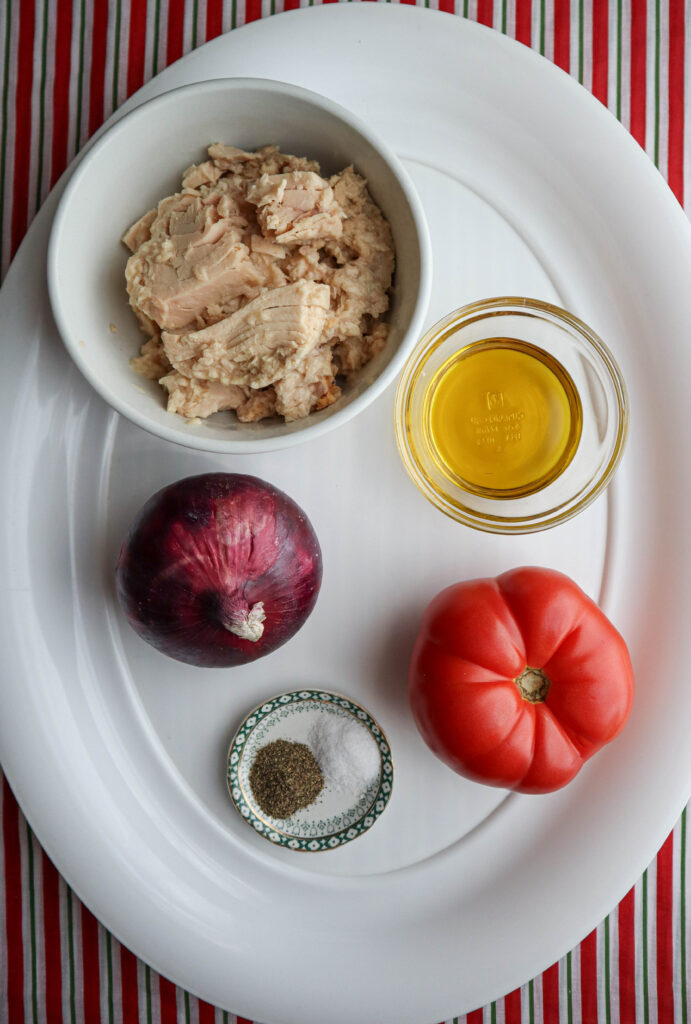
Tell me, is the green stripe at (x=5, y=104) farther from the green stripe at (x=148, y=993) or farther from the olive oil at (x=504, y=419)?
the green stripe at (x=148, y=993)

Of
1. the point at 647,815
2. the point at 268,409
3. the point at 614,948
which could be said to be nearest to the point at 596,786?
the point at 647,815

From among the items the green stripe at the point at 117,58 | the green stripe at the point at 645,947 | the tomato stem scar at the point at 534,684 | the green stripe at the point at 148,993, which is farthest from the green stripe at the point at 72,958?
the green stripe at the point at 117,58

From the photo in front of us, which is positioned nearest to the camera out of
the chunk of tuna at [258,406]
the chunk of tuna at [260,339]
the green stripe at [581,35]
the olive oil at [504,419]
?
the chunk of tuna at [260,339]

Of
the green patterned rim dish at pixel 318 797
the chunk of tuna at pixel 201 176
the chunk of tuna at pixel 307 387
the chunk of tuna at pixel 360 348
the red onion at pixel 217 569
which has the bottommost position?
the green patterned rim dish at pixel 318 797

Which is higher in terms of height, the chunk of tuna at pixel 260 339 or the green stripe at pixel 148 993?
the chunk of tuna at pixel 260 339

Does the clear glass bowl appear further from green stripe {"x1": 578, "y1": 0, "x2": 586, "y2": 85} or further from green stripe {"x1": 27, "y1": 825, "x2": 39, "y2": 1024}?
green stripe {"x1": 27, "y1": 825, "x2": 39, "y2": 1024}
